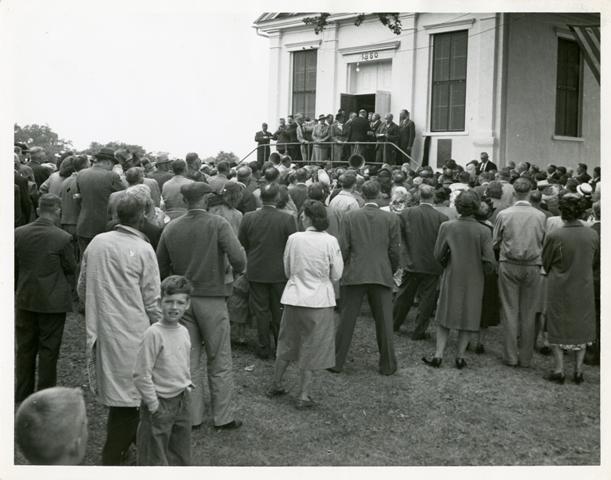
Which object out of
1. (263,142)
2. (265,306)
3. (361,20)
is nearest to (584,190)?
(265,306)

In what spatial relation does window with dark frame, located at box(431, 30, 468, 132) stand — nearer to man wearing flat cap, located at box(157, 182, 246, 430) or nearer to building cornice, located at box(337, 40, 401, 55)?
building cornice, located at box(337, 40, 401, 55)

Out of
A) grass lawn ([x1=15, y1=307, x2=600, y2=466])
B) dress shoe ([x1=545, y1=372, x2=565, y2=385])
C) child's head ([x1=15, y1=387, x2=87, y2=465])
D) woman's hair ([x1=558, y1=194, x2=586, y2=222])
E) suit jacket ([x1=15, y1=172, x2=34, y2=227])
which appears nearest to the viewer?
child's head ([x1=15, y1=387, x2=87, y2=465])

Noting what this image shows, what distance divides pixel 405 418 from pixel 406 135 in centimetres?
1099

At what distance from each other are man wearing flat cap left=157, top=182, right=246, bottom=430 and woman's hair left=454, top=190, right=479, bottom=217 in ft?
9.13

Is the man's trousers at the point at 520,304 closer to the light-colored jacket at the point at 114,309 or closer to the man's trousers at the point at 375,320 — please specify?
the man's trousers at the point at 375,320

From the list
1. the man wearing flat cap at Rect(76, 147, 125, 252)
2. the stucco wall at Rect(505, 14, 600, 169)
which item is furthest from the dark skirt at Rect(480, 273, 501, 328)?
the stucco wall at Rect(505, 14, 600, 169)

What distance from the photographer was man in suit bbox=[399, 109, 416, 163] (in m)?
15.8

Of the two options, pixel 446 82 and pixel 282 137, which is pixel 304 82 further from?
pixel 446 82

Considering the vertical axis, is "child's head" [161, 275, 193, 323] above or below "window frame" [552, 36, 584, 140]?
below

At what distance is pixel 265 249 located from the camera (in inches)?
274

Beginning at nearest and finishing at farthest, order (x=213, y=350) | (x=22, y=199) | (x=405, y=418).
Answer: (x=213, y=350) < (x=405, y=418) < (x=22, y=199)

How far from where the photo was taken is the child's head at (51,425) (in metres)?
2.46
